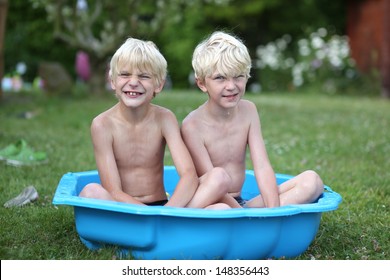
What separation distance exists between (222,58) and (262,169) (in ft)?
1.83

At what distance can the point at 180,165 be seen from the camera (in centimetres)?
301

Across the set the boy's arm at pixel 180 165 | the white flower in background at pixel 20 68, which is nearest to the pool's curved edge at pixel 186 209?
the boy's arm at pixel 180 165

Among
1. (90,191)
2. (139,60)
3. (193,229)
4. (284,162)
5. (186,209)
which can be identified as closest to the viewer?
(186,209)

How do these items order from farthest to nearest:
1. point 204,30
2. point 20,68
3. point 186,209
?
point 204,30
point 20,68
point 186,209

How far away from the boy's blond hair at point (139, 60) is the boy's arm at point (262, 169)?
1.74 ft

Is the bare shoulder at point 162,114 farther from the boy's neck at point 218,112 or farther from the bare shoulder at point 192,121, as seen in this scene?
the boy's neck at point 218,112

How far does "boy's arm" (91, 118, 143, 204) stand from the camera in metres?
2.97

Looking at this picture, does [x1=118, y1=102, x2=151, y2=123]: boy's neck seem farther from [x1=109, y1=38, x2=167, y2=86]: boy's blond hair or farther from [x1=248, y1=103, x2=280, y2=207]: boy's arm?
[x1=248, y1=103, x2=280, y2=207]: boy's arm

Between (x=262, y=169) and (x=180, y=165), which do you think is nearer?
(x=180, y=165)

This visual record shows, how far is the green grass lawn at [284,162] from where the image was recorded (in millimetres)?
3018

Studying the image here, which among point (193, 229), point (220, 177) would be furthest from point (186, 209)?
point (220, 177)

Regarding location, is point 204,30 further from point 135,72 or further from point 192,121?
point 135,72

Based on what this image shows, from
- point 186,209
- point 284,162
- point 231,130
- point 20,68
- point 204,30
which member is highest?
point 231,130
